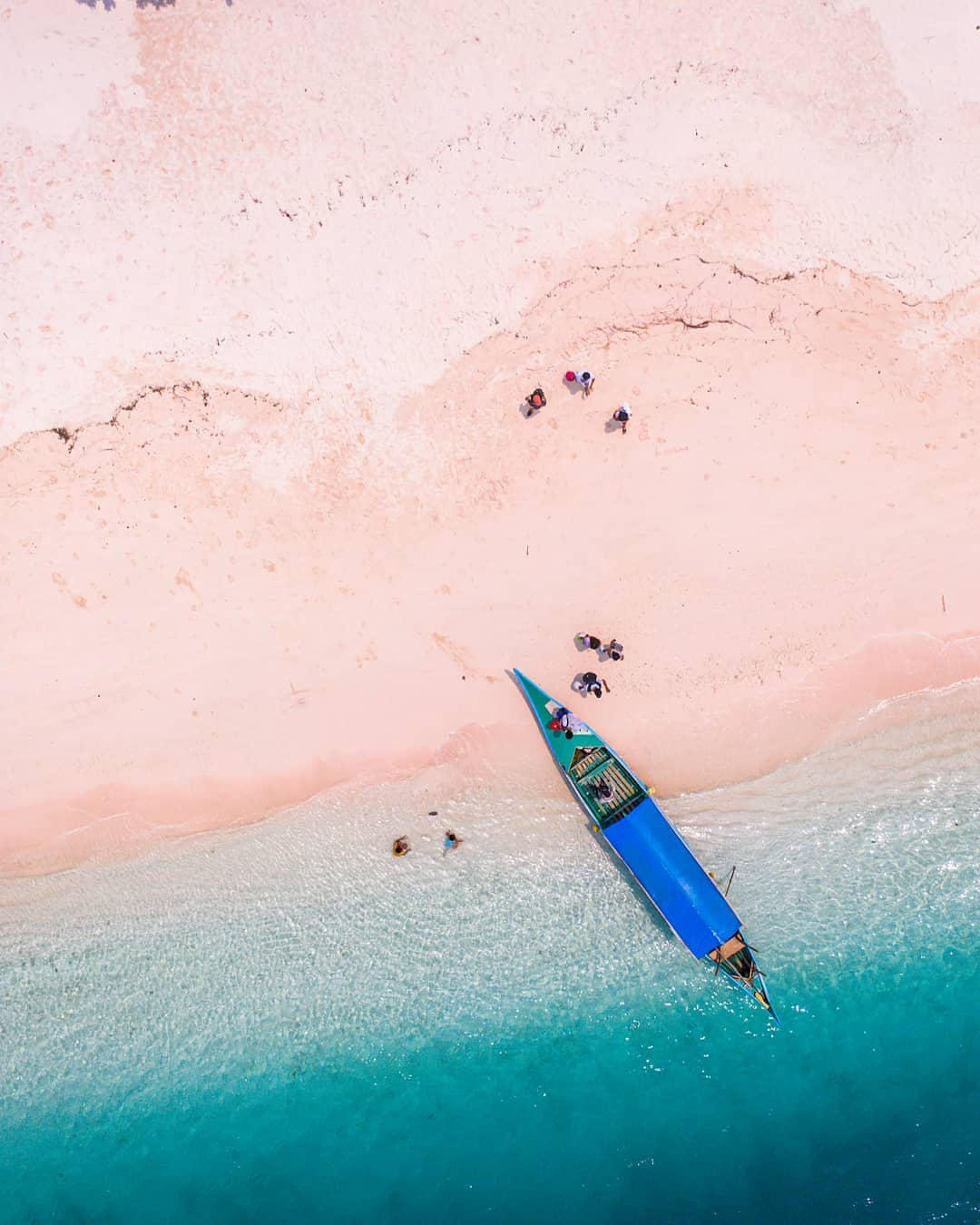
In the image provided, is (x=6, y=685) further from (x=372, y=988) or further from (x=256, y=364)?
(x=372, y=988)

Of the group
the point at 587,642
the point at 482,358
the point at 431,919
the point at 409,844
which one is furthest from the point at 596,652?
the point at 431,919

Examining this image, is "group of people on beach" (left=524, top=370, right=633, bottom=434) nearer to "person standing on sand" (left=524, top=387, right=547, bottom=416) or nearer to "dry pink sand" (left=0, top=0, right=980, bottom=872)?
"person standing on sand" (left=524, top=387, right=547, bottom=416)

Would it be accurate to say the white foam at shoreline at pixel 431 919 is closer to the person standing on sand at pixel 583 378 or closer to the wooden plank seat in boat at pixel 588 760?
the wooden plank seat in boat at pixel 588 760

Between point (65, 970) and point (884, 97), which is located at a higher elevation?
point (884, 97)

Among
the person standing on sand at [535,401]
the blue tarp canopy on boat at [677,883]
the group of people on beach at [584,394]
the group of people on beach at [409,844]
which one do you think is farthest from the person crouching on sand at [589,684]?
the person standing on sand at [535,401]

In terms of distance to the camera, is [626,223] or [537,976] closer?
[626,223]

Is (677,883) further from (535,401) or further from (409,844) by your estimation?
(535,401)

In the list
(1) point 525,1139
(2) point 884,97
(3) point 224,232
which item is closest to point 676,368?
(2) point 884,97
